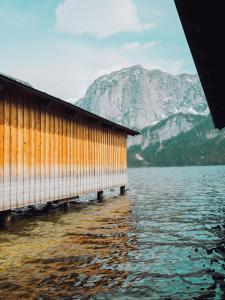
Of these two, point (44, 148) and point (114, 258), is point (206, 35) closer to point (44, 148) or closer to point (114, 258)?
point (114, 258)

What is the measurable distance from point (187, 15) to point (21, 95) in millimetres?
10198

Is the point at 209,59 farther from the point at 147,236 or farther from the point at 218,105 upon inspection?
the point at 147,236

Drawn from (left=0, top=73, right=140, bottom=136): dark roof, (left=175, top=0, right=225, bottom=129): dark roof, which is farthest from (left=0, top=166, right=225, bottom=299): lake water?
(left=0, top=73, right=140, bottom=136): dark roof

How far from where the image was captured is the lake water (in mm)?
Result: 7109

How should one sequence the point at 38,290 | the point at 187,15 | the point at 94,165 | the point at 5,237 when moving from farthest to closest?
1. the point at 94,165
2. the point at 5,237
3. the point at 38,290
4. the point at 187,15

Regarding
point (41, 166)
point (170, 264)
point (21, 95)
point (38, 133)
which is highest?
point (21, 95)

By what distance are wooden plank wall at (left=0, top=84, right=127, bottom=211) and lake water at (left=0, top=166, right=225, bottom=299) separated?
165 cm

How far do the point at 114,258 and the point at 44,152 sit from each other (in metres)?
7.69

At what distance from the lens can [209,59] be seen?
23.6 feet

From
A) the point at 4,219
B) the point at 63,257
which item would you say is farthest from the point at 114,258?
the point at 4,219

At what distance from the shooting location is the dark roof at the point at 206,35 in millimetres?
4965

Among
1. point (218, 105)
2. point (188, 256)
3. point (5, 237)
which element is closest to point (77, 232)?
point (5, 237)

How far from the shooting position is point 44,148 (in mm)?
15891

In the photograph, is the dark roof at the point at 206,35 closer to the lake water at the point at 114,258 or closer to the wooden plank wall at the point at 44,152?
the lake water at the point at 114,258
